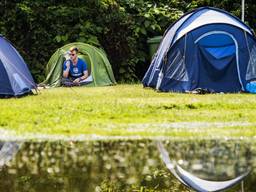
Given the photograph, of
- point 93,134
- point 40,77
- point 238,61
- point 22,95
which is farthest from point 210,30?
point 93,134

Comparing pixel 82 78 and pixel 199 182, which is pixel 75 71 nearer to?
pixel 82 78

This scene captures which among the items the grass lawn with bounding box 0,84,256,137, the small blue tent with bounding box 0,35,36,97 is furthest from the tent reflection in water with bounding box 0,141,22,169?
the small blue tent with bounding box 0,35,36,97

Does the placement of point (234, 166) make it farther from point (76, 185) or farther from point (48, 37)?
point (48, 37)

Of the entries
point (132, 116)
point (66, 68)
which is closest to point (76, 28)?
point (66, 68)

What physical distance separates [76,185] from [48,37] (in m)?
14.1

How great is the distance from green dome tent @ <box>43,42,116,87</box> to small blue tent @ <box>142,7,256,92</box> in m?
2.75

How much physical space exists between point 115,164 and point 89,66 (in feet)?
36.3

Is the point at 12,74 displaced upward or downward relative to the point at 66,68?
upward

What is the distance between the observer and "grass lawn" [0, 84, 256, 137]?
796 centimetres

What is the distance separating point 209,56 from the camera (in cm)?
1401

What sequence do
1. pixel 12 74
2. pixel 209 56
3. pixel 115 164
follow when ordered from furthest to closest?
1. pixel 209 56
2. pixel 12 74
3. pixel 115 164

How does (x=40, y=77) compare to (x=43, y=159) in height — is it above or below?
below

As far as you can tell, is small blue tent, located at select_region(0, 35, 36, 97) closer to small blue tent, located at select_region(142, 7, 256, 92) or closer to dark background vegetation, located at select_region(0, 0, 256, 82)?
small blue tent, located at select_region(142, 7, 256, 92)

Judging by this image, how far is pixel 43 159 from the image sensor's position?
20.1 ft
